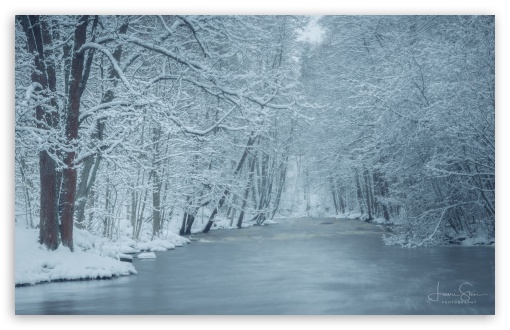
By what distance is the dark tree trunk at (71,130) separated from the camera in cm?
672


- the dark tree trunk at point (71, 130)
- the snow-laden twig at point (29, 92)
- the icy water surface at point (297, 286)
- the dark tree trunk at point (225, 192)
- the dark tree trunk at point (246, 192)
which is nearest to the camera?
the icy water surface at point (297, 286)

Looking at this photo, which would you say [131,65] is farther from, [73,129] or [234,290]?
[234,290]

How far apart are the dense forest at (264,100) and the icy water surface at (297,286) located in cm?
65

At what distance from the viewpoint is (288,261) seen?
7.60 metres

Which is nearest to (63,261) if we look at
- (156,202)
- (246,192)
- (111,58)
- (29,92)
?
(29,92)

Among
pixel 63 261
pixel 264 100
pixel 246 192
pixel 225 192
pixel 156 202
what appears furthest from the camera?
pixel 246 192

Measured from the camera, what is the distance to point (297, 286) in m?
6.13

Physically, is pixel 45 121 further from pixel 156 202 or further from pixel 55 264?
pixel 156 202

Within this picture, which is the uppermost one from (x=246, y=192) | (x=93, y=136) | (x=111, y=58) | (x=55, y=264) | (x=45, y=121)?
(x=111, y=58)

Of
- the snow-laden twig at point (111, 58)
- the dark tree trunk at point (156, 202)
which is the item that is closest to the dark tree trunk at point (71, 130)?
the snow-laden twig at point (111, 58)

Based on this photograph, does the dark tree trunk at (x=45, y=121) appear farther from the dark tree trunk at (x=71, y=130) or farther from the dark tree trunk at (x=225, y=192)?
the dark tree trunk at (x=225, y=192)

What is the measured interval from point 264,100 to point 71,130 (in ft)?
8.19

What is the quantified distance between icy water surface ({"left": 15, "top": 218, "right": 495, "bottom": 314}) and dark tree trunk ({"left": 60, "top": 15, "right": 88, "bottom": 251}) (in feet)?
3.28

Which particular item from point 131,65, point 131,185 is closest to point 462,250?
point 131,65
